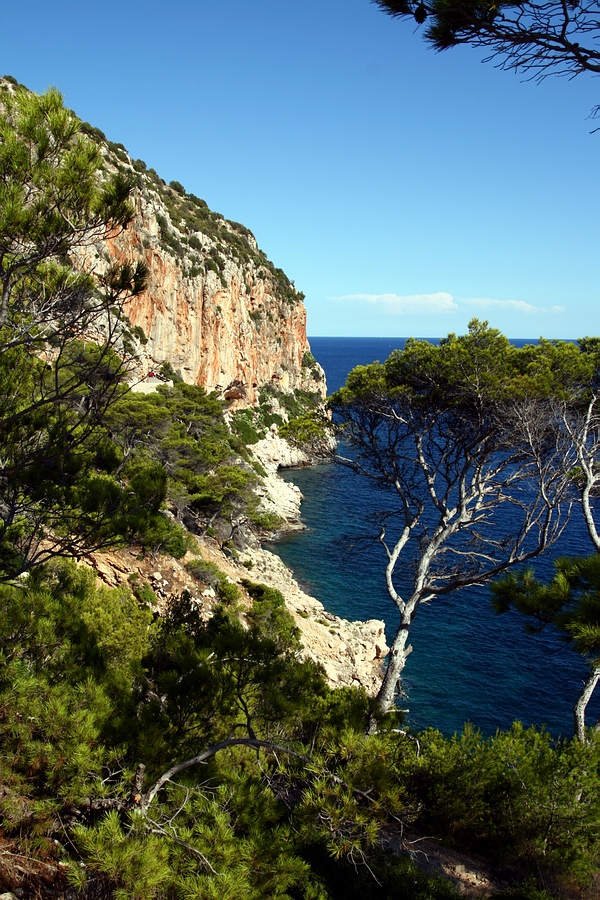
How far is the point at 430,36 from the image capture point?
414cm

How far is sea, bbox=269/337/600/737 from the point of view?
610 inches

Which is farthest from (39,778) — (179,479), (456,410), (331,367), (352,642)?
(331,367)

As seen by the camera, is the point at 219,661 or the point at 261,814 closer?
the point at 261,814

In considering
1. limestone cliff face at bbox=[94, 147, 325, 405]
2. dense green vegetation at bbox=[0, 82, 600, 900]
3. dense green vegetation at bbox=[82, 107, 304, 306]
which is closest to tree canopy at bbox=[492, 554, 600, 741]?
dense green vegetation at bbox=[0, 82, 600, 900]

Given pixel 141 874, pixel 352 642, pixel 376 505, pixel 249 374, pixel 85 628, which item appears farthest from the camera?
pixel 249 374

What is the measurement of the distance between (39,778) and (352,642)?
15251 millimetres

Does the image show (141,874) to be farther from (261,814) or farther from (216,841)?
(261,814)

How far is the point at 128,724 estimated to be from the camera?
160 inches

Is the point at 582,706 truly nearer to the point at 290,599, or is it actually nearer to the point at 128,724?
the point at 128,724

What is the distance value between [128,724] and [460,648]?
17.1 m

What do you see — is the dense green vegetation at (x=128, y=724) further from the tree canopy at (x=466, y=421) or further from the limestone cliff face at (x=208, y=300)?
the limestone cliff face at (x=208, y=300)

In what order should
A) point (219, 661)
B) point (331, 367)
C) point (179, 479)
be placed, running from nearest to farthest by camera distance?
point (219, 661), point (179, 479), point (331, 367)

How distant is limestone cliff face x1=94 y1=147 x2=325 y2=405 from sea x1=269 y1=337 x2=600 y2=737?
1305 centimetres

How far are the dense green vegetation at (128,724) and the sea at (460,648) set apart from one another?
5120mm
